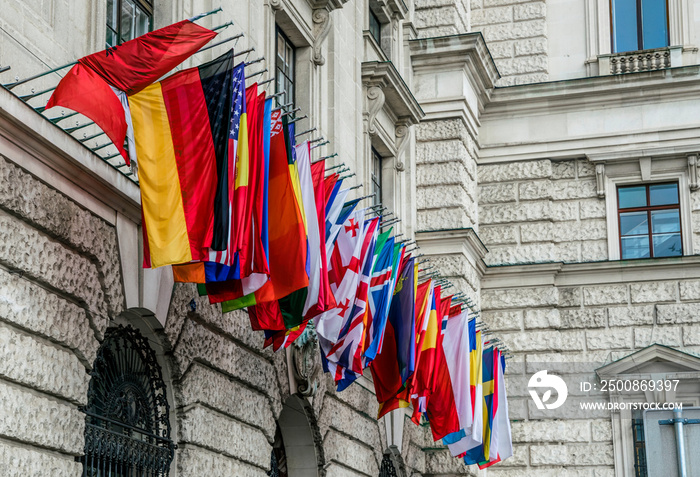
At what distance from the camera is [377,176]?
24.5 m

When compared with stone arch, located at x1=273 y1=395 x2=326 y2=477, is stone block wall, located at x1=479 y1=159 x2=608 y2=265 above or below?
above

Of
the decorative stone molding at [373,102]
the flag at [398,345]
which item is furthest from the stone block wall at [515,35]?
the flag at [398,345]

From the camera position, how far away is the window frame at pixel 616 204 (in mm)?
27656

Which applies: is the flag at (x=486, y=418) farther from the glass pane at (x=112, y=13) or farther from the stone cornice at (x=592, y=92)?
the glass pane at (x=112, y=13)

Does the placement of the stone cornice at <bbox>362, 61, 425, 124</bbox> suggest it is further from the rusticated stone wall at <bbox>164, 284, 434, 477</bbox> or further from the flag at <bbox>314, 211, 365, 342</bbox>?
the flag at <bbox>314, 211, 365, 342</bbox>

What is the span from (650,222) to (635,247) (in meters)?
0.69

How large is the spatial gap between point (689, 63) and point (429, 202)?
735 centimetres

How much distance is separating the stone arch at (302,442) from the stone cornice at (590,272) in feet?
36.5

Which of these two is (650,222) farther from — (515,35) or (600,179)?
(515,35)

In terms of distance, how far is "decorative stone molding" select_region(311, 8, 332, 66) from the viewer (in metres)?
19.7

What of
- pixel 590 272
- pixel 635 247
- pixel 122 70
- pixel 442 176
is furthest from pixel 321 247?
pixel 635 247

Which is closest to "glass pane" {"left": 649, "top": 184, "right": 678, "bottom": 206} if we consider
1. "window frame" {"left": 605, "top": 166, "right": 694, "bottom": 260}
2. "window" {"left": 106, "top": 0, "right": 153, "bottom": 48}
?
"window frame" {"left": 605, "top": 166, "right": 694, "bottom": 260}

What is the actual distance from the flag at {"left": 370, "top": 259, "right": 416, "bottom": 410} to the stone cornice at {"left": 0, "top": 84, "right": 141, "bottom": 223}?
20.4 ft

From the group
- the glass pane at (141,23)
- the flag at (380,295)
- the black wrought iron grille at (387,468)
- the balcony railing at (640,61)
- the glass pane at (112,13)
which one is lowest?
the black wrought iron grille at (387,468)
